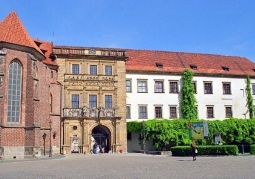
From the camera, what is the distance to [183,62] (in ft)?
158

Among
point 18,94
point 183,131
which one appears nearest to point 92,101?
point 183,131

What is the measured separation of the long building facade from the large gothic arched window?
3.4 inches

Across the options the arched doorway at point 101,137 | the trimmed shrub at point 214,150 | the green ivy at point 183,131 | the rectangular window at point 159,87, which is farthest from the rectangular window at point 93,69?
the trimmed shrub at point 214,150

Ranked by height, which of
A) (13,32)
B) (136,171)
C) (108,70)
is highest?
(13,32)

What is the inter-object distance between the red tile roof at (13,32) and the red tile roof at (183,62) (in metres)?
15.4

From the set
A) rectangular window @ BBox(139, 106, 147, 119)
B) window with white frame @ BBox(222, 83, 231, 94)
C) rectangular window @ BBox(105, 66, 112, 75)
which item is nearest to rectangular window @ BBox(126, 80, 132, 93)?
rectangular window @ BBox(139, 106, 147, 119)

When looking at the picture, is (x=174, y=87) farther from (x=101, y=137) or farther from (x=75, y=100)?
(x=75, y=100)

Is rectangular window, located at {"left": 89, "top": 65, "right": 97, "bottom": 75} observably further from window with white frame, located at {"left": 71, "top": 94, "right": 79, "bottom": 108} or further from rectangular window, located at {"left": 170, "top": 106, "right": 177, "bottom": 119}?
rectangular window, located at {"left": 170, "top": 106, "right": 177, "bottom": 119}

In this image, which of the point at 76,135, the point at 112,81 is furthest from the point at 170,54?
the point at 76,135

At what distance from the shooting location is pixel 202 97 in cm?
4622

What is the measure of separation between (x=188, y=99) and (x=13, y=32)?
24.1 m

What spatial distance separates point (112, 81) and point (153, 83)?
231 inches

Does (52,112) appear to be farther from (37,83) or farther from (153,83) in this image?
(153,83)

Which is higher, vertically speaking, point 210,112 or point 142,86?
point 142,86
